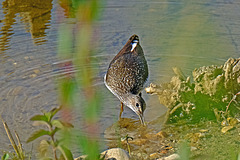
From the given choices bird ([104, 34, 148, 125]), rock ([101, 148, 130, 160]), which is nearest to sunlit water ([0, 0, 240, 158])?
bird ([104, 34, 148, 125])

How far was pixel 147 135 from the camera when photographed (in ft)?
18.6

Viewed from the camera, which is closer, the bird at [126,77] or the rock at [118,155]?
the rock at [118,155]

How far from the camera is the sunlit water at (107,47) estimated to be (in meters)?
6.40

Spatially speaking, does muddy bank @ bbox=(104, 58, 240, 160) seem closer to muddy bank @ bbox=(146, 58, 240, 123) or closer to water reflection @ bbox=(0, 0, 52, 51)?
muddy bank @ bbox=(146, 58, 240, 123)

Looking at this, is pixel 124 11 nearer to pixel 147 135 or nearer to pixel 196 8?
pixel 196 8

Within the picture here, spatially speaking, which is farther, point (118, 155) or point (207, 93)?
point (207, 93)

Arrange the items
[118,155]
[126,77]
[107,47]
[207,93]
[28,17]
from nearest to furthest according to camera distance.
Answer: [118,155], [207,93], [126,77], [107,47], [28,17]

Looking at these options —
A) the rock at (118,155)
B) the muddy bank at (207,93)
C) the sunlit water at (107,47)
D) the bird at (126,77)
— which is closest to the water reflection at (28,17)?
the sunlit water at (107,47)

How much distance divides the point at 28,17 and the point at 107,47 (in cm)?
262

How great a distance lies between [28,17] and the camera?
32.4 ft

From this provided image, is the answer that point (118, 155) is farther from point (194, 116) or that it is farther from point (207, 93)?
point (207, 93)

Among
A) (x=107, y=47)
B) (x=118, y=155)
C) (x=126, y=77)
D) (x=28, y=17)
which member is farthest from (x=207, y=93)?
(x=28, y=17)

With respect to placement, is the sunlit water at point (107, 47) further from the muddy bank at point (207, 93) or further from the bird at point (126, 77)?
the muddy bank at point (207, 93)

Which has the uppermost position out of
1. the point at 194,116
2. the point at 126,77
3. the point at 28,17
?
the point at 28,17
